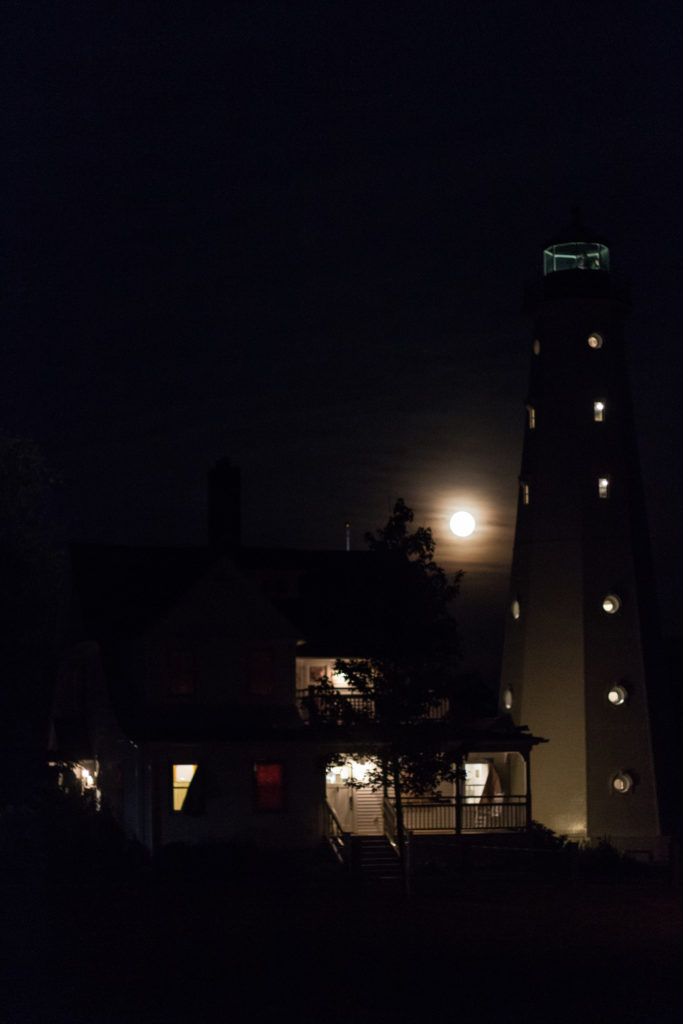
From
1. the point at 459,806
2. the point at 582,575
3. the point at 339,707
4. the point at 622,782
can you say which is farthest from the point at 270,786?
the point at 582,575

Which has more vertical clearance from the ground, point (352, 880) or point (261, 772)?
point (261, 772)

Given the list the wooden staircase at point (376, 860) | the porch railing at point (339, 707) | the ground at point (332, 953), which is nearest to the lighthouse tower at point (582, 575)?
the porch railing at point (339, 707)

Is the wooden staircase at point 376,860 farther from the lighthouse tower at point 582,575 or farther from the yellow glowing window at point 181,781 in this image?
the lighthouse tower at point 582,575

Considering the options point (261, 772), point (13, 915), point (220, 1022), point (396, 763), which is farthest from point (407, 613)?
point (220, 1022)

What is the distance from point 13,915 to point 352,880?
8.81 m

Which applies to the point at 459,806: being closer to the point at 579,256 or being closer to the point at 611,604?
the point at 611,604

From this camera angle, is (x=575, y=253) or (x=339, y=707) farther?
(x=575, y=253)

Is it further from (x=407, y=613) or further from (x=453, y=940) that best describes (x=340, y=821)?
(x=453, y=940)

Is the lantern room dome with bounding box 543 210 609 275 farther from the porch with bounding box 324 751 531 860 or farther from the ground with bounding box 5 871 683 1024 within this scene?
the ground with bounding box 5 871 683 1024

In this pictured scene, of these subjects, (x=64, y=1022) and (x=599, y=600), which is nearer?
(x=64, y=1022)

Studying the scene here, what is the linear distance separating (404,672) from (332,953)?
38.5ft

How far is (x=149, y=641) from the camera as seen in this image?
37188 millimetres

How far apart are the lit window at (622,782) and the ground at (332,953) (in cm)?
643

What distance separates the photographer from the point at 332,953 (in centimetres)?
2356
